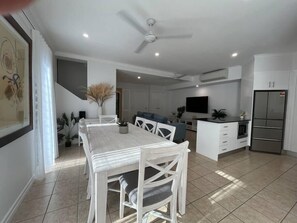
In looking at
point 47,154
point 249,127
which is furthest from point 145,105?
point 47,154

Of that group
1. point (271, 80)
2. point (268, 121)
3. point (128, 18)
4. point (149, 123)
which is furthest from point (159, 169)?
point (271, 80)

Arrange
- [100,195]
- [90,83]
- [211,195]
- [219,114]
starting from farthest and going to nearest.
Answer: [219,114] < [90,83] < [211,195] < [100,195]

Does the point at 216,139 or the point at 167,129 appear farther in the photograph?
the point at 216,139

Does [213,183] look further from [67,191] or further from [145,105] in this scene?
[145,105]

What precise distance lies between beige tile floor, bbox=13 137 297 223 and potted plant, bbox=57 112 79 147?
38.9 inches

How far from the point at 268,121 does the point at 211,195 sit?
2.90 metres

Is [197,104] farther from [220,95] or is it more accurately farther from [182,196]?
[182,196]

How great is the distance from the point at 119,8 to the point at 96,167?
202 cm

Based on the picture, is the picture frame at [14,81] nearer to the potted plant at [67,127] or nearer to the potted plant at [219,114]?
the potted plant at [67,127]

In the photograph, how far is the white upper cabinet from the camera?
3.45 meters

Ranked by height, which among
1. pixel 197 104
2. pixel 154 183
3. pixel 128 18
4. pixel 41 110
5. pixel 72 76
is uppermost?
pixel 128 18

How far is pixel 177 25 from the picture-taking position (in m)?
2.27

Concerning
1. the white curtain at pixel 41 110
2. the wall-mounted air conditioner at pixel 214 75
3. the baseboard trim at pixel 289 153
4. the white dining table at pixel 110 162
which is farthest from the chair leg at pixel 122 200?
the wall-mounted air conditioner at pixel 214 75

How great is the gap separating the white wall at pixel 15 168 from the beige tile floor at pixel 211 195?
0.16 m
